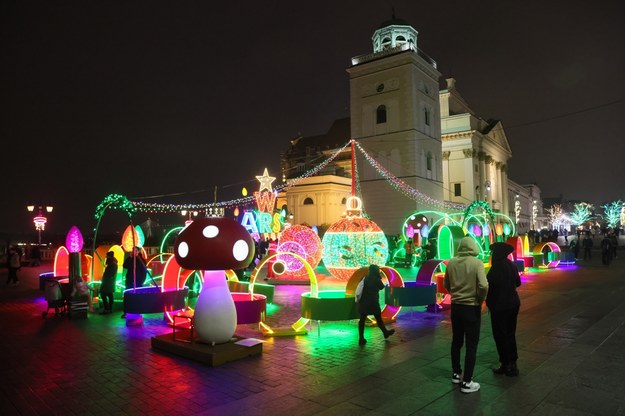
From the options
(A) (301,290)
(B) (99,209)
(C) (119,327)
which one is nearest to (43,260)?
(B) (99,209)

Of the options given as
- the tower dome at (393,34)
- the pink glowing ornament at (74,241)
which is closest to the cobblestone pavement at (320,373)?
the pink glowing ornament at (74,241)

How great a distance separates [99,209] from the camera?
1450 cm

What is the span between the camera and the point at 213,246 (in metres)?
7.36

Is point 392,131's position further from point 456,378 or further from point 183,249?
point 456,378

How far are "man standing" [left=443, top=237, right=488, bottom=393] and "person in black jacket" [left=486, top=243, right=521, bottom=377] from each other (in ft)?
1.65

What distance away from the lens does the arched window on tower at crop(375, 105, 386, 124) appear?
41.2 metres

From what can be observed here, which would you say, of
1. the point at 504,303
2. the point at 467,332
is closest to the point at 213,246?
the point at 467,332

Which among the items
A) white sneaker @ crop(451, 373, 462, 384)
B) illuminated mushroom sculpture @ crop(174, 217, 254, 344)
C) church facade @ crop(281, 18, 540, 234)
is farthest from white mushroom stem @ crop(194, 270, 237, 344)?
church facade @ crop(281, 18, 540, 234)

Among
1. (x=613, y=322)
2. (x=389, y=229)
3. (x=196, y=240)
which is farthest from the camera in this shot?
(x=389, y=229)

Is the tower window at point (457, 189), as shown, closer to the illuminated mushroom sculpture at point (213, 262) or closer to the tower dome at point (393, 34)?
the tower dome at point (393, 34)

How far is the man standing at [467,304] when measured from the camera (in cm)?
557

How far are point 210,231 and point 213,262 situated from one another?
1.80 feet

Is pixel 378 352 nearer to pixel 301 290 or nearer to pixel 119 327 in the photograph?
pixel 119 327

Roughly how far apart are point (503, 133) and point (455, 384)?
66.5 meters
